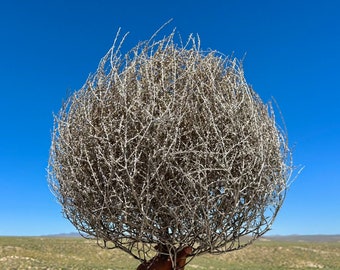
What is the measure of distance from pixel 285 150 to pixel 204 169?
2.60 meters

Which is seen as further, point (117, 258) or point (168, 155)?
point (117, 258)

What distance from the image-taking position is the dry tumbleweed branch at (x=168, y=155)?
7082 mm

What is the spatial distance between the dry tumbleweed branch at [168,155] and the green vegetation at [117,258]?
24.6 metres

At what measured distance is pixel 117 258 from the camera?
39.1 m

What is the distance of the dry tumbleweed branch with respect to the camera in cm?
708

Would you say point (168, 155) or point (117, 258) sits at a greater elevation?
point (117, 258)

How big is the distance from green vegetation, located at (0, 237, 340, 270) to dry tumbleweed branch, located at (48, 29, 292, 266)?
24.6 meters

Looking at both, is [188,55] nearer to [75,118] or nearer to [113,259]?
[75,118]

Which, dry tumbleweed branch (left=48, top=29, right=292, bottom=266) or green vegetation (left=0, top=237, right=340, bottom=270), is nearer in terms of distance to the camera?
dry tumbleweed branch (left=48, top=29, right=292, bottom=266)

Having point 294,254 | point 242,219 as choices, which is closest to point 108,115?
point 242,219

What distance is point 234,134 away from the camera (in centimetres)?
736

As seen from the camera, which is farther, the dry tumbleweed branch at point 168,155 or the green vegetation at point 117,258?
the green vegetation at point 117,258

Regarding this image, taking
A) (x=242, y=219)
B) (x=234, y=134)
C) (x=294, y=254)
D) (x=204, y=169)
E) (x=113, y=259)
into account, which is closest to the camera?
(x=204, y=169)

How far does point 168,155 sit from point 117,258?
33821 mm
